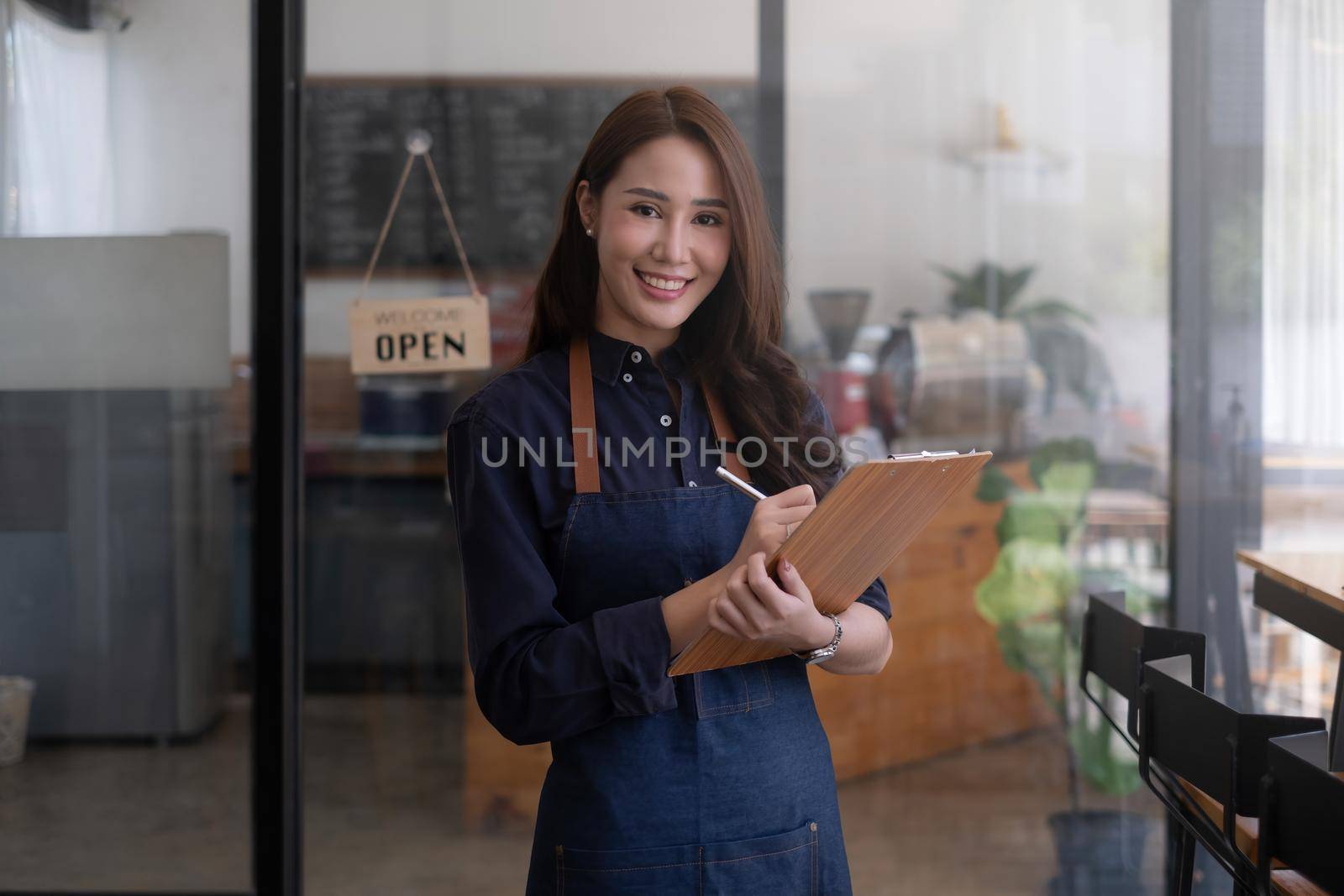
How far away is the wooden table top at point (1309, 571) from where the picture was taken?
151cm

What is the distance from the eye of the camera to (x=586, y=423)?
1.30 metres

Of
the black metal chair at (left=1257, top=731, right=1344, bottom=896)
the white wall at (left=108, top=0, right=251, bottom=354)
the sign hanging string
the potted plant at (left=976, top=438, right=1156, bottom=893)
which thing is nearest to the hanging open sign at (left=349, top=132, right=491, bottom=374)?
the sign hanging string

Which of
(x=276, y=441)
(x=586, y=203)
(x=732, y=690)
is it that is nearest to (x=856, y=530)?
(x=732, y=690)

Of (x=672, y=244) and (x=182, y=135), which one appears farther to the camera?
(x=182, y=135)

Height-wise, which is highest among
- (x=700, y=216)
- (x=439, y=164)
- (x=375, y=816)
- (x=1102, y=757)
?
(x=439, y=164)

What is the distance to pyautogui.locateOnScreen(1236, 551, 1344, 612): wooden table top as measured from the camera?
151 cm

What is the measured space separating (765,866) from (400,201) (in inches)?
76.4

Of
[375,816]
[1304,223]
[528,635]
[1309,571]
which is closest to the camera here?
[528,635]

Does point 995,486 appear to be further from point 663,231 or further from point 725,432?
point 663,231

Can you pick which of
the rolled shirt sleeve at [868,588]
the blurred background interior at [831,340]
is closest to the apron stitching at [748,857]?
the rolled shirt sleeve at [868,588]

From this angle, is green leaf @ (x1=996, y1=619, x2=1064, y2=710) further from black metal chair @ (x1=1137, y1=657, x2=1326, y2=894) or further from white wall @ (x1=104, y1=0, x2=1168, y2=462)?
black metal chair @ (x1=1137, y1=657, x2=1326, y2=894)

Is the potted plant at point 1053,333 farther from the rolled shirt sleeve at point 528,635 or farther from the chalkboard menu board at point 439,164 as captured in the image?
the rolled shirt sleeve at point 528,635

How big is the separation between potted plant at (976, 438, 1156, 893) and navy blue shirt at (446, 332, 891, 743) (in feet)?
5.18

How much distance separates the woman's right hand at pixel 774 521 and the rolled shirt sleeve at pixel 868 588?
219 millimetres
